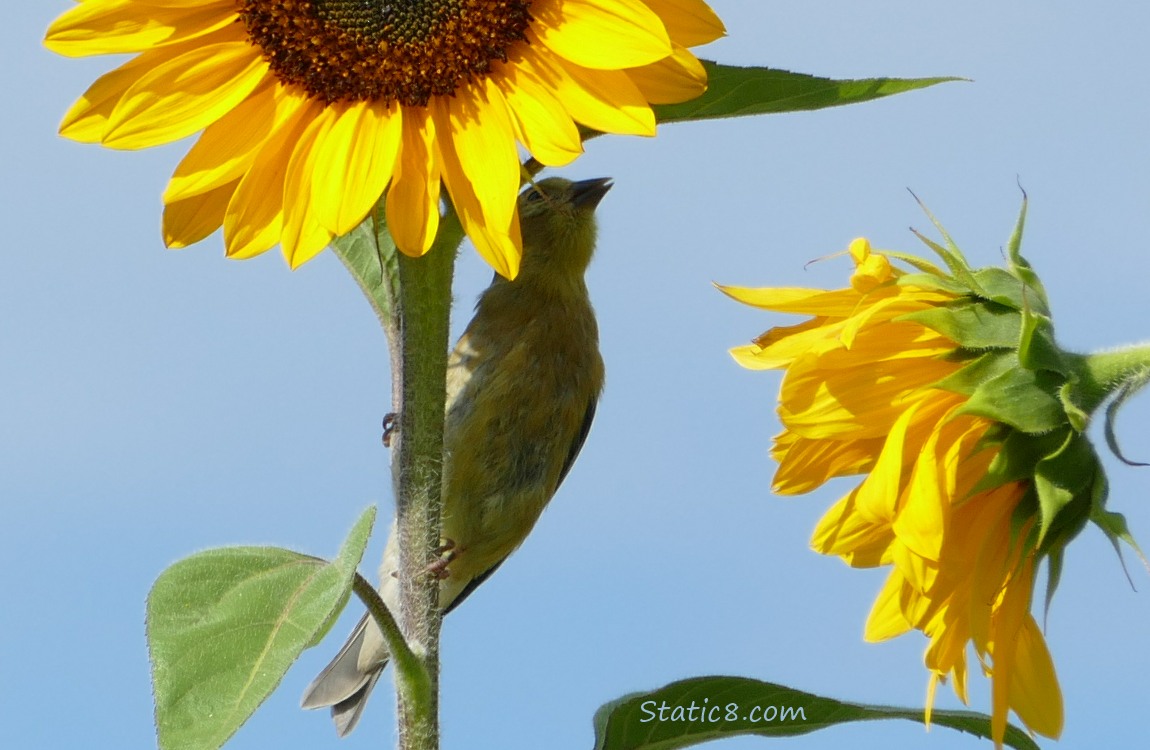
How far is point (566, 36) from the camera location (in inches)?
77.2

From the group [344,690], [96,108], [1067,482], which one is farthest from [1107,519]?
[344,690]

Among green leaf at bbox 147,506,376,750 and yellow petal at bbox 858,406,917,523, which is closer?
green leaf at bbox 147,506,376,750

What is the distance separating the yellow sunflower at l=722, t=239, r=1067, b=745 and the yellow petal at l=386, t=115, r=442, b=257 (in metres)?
0.49

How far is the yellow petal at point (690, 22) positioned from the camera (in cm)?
183

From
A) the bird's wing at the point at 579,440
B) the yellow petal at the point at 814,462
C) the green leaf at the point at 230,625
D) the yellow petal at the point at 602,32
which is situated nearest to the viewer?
the green leaf at the point at 230,625

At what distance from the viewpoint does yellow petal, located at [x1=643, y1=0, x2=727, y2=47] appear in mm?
1834

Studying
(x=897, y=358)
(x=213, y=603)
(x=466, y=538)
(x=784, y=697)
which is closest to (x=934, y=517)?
(x=897, y=358)

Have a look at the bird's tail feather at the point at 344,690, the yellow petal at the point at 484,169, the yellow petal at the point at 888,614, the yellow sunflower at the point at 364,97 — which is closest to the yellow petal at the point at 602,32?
the yellow sunflower at the point at 364,97

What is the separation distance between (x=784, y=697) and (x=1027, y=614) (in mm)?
451

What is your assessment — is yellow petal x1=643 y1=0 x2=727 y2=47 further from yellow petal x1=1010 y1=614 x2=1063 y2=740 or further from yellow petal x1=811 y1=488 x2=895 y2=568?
yellow petal x1=1010 y1=614 x2=1063 y2=740

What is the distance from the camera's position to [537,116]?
1.94 m

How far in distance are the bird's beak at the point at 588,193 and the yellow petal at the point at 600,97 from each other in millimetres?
2454

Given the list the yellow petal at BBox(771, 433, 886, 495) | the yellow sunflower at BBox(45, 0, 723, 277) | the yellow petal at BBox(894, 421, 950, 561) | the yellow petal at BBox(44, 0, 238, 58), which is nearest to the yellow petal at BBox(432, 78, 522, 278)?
the yellow sunflower at BBox(45, 0, 723, 277)

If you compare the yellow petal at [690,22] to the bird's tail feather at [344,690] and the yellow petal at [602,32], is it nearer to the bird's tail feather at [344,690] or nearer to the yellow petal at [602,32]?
the yellow petal at [602,32]
